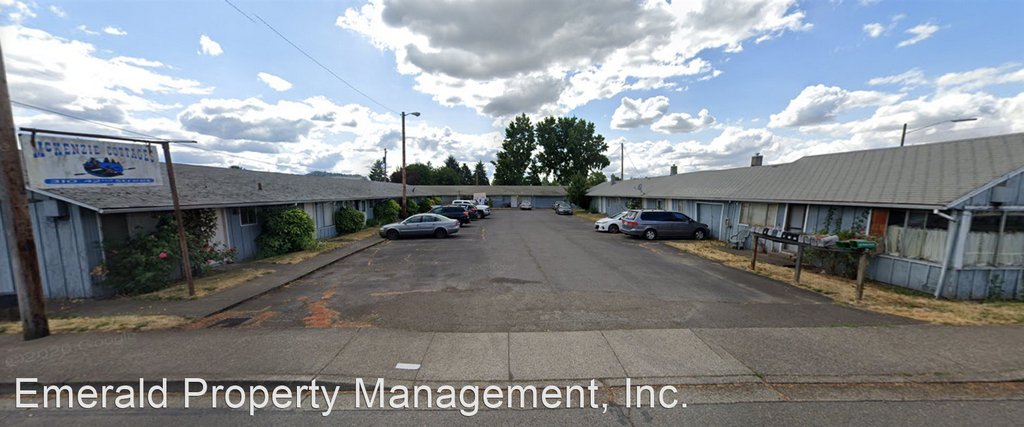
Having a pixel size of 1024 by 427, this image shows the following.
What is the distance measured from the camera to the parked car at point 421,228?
18078 mm

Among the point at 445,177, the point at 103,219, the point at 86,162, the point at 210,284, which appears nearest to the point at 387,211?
the point at 210,284

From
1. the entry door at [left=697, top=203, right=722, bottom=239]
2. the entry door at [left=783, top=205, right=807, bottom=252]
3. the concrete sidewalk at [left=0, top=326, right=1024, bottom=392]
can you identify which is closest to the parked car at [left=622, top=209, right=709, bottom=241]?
the entry door at [left=697, top=203, right=722, bottom=239]

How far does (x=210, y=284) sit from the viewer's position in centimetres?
870

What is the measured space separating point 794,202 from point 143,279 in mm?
19889

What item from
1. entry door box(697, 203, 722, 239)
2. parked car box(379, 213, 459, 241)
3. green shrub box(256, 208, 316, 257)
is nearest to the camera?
green shrub box(256, 208, 316, 257)

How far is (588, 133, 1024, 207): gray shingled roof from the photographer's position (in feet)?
26.1

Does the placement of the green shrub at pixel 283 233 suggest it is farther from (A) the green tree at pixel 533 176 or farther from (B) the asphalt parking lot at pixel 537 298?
(A) the green tree at pixel 533 176

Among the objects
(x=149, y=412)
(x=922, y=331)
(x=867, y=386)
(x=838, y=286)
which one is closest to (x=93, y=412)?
(x=149, y=412)

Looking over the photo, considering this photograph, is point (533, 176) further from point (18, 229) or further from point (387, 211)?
point (18, 229)

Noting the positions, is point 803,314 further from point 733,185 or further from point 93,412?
point 733,185

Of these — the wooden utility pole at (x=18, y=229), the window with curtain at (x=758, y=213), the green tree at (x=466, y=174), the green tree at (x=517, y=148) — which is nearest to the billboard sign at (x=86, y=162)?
the wooden utility pole at (x=18, y=229)

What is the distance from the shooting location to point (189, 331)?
18.2 ft

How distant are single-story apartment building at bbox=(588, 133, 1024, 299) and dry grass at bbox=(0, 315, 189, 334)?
53.1 ft

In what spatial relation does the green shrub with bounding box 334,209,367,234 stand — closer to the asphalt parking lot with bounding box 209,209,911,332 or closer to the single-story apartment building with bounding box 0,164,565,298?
the single-story apartment building with bounding box 0,164,565,298
